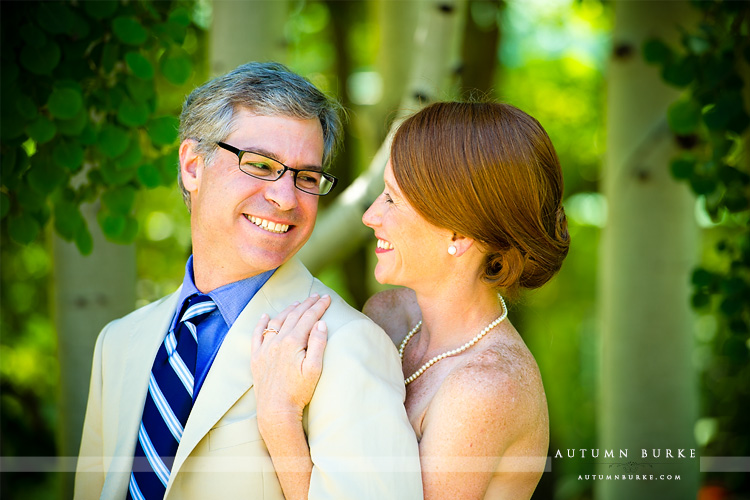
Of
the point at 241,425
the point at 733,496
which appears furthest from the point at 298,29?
the point at 241,425

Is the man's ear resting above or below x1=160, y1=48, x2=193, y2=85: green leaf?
below

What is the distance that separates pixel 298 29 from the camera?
8375 mm

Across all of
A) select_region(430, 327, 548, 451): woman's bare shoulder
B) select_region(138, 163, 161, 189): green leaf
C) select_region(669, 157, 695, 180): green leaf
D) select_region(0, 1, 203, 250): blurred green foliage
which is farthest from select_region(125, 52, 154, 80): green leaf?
select_region(669, 157, 695, 180): green leaf

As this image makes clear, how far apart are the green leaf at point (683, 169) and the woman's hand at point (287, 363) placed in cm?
191

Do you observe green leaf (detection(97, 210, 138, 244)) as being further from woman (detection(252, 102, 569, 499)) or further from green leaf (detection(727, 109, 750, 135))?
green leaf (detection(727, 109, 750, 135))

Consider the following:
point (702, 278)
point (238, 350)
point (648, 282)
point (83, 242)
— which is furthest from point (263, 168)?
point (648, 282)

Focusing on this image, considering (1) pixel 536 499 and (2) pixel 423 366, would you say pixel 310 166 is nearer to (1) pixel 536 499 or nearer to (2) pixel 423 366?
(2) pixel 423 366

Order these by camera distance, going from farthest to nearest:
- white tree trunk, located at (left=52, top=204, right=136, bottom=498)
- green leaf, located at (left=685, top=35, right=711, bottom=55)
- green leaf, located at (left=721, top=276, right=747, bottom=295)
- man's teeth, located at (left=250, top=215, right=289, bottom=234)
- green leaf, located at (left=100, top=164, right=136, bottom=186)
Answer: white tree trunk, located at (left=52, top=204, right=136, bottom=498), green leaf, located at (left=721, top=276, right=747, bottom=295), green leaf, located at (left=685, top=35, right=711, bottom=55), green leaf, located at (left=100, top=164, right=136, bottom=186), man's teeth, located at (left=250, top=215, right=289, bottom=234)

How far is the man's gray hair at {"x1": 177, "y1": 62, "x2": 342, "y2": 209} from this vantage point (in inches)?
89.2

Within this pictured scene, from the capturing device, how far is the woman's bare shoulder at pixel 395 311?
2.75 m

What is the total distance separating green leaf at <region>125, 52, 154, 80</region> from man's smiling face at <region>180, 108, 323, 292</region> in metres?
0.70

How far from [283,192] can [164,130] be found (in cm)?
93

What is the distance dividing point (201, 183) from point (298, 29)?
642 centimetres

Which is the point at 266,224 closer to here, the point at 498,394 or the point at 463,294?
the point at 463,294
